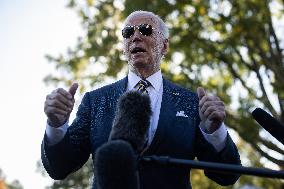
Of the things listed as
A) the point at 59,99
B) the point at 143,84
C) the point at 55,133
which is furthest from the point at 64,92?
the point at 143,84

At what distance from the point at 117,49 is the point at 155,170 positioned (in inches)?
374

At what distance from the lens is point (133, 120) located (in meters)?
1.80

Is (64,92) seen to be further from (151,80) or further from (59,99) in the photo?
(151,80)

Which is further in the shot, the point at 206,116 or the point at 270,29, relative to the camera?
the point at 270,29

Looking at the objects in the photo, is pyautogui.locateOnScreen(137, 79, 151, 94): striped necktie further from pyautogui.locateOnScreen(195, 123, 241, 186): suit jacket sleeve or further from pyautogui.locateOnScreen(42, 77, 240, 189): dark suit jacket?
pyautogui.locateOnScreen(195, 123, 241, 186): suit jacket sleeve

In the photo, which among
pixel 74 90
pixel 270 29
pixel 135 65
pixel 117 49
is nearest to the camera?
pixel 74 90

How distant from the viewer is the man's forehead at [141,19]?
3584 mm

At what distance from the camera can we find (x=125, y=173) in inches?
58.3

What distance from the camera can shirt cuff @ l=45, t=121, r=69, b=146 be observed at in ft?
8.77

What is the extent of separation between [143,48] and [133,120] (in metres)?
1.66

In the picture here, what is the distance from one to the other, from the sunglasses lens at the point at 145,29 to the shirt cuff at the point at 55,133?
3.84 ft

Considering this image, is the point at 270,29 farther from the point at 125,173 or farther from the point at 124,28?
the point at 125,173

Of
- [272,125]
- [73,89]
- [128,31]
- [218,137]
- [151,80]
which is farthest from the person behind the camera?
[128,31]

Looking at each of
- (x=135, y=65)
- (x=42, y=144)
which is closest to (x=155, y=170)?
(x=42, y=144)
